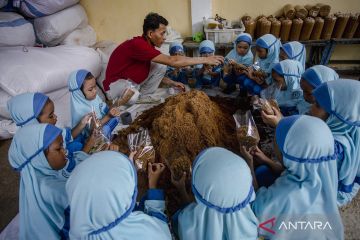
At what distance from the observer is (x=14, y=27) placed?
2594 mm

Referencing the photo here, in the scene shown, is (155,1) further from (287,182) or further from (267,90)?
(287,182)

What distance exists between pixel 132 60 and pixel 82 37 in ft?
4.31

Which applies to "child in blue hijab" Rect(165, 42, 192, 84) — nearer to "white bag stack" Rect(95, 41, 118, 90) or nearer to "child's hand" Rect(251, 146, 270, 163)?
"white bag stack" Rect(95, 41, 118, 90)

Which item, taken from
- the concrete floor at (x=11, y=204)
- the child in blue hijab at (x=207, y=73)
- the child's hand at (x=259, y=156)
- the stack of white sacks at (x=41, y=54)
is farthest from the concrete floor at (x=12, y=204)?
the child in blue hijab at (x=207, y=73)

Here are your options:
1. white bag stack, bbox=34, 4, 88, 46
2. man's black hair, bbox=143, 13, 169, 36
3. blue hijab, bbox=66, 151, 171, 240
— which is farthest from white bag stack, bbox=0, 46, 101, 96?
blue hijab, bbox=66, 151, 171, 240

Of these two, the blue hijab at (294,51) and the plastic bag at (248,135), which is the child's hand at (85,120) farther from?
the blue hijab at (294,51)

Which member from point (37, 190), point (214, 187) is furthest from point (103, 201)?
point (37, 190)

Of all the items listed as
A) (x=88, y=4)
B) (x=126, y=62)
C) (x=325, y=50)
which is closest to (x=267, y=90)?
(x=126, y=62)

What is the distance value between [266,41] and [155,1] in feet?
6.30

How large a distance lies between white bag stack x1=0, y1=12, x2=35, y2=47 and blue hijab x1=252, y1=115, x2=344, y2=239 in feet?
9.43

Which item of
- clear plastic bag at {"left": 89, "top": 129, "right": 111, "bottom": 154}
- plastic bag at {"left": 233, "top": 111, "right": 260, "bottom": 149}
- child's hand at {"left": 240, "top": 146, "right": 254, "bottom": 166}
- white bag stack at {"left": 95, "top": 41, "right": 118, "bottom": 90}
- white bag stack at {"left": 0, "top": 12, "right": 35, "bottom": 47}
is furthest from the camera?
white bag stack at {"left": 95, "top": 41, "right": 118, "bottom": 90}

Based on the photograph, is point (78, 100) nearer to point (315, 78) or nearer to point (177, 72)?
point (177, 72)

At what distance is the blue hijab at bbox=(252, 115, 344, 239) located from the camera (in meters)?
0.98

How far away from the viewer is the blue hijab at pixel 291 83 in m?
2.00
